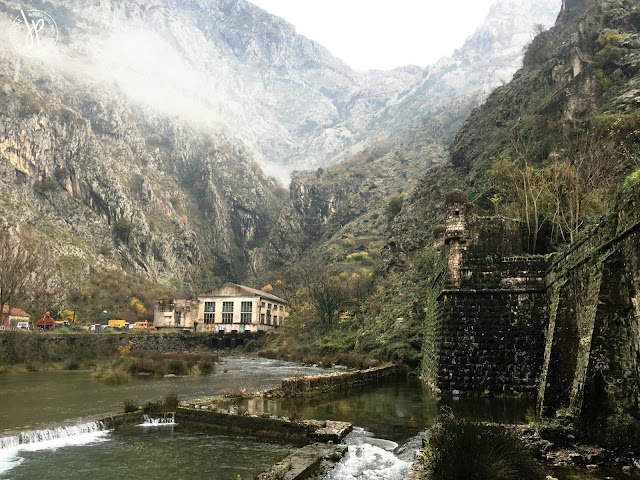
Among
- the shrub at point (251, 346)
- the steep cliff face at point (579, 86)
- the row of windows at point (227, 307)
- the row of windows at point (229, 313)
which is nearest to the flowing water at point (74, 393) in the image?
the steep cliff face at point (579, 86)

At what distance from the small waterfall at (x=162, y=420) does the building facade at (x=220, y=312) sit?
63.7m

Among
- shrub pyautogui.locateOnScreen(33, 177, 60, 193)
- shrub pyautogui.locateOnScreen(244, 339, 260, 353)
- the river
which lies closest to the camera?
the river

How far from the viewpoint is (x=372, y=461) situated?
1002cm

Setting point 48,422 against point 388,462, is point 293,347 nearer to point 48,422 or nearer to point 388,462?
point 48,422

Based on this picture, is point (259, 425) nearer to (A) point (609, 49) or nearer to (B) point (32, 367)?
(B) point (32, 367)

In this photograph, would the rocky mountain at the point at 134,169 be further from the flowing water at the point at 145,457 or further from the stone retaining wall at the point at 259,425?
the flowing water at the point at 145,457

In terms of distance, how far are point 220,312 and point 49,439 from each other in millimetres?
68885

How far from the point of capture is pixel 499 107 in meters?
59.8

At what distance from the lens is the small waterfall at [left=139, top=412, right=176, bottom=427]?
48.2 ft

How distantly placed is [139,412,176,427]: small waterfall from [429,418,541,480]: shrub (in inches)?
387

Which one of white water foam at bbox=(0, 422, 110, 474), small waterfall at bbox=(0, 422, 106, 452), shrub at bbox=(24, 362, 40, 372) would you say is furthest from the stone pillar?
shrub at bbox=(24, 362, 40, 372)

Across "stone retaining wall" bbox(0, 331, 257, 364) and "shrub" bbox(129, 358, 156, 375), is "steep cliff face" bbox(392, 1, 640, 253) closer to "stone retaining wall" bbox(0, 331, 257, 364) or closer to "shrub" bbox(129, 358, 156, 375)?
"shrub" bbox(129, 358, 156, 375)

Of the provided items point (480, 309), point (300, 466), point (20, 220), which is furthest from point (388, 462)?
point (20, 220)

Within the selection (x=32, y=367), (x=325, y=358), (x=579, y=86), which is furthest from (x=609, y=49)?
(x=32, y=367)
